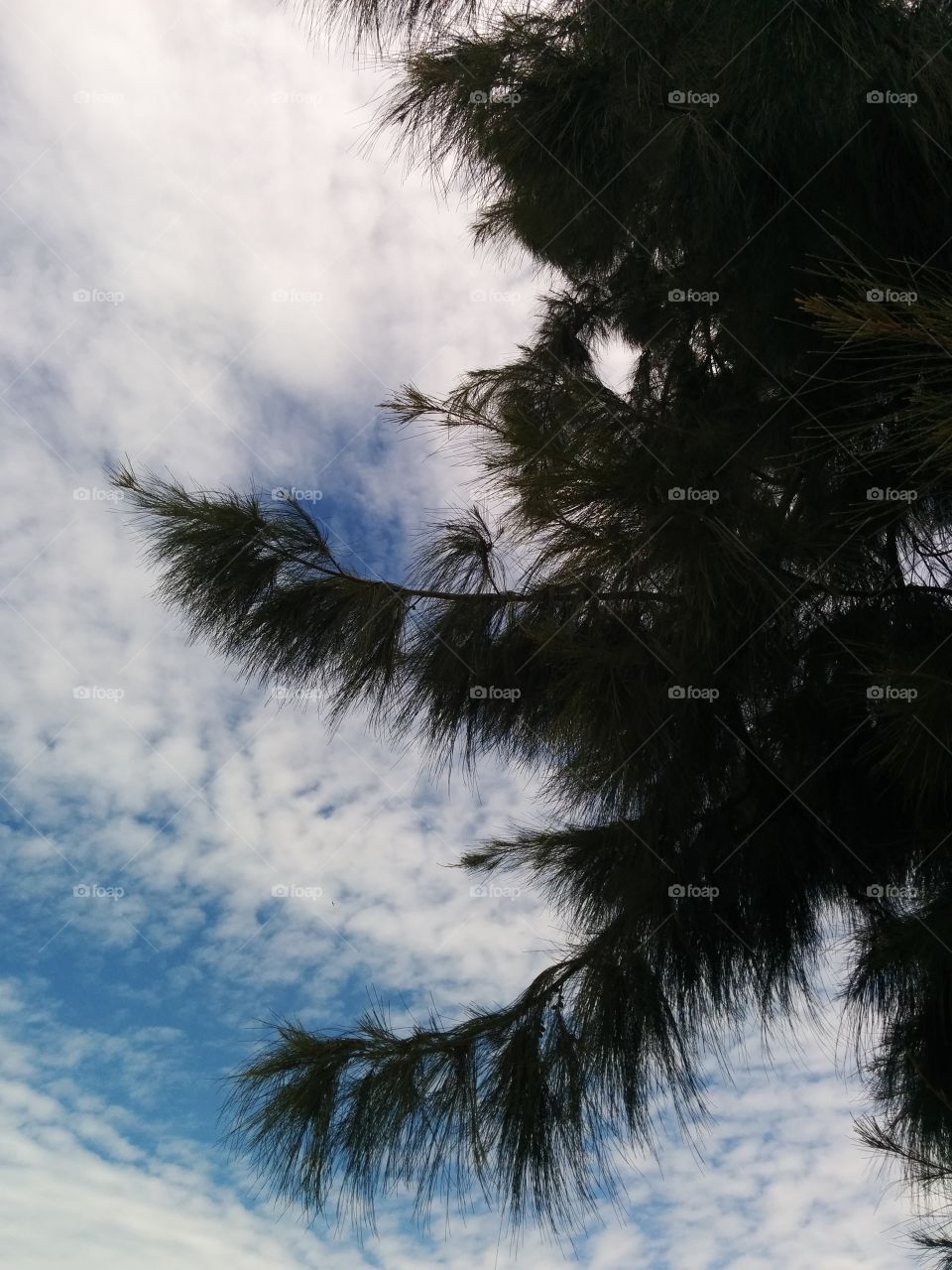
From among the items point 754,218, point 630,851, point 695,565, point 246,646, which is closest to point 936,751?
point 695,565

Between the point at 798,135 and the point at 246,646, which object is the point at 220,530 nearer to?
the point at 246,646

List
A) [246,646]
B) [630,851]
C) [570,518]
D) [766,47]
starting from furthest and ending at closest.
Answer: [246,646]
[630,851]
[570,518]
[766,47]

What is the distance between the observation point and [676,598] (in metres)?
2.59

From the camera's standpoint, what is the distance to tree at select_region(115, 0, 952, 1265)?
2285mm

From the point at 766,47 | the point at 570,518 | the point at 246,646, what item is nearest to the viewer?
the point at 766,47

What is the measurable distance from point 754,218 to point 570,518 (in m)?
0.94

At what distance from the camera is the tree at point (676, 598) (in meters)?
2.29

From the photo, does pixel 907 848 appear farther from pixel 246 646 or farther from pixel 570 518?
pixel 246 646

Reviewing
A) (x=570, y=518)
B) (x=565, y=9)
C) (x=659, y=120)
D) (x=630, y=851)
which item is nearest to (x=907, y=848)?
(x=630, y=851)

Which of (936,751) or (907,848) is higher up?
(907,848)

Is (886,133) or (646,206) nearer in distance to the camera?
(886,133)

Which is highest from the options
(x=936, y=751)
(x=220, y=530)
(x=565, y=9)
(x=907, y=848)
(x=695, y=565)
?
(x=565, y=9)

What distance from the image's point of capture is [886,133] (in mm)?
2432

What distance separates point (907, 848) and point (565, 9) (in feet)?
7.25
